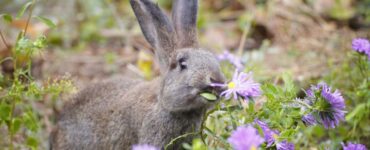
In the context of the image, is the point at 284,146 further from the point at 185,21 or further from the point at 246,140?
the point at 185,21

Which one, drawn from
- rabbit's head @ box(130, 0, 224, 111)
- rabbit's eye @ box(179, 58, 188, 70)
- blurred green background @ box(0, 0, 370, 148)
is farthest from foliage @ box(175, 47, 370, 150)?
blurred green background @ box(0, 0, 370, 148)

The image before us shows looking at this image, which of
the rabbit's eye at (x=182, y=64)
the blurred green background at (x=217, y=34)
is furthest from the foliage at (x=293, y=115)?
the blurred green background at (x=217, y=34)

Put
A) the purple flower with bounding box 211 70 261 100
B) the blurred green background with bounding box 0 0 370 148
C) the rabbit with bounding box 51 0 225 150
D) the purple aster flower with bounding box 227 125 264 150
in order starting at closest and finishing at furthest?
the purple aster flower with bounding box 227 125 264 150, the purple flower with bounding box 211 70 261 100, the rabbit with bounding box 51 0 225 150, the blurred green background with bounding box 0 0 370 148

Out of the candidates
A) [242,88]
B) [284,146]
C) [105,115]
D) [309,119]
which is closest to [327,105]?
[309,119]

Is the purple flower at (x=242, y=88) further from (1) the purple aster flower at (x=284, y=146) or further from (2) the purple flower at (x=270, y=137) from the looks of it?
(1) the purple aster flower at (x=284, y=146)

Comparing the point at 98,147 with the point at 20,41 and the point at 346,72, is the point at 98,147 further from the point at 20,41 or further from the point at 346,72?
the point at 346,72

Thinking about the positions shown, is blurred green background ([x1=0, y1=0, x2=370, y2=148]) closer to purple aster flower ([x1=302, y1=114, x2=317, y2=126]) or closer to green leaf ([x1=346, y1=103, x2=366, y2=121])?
green leaf ([x1=346, y1=103, x2=366, y2=121])

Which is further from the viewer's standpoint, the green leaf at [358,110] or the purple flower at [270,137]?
the green leaf at [358,110]
